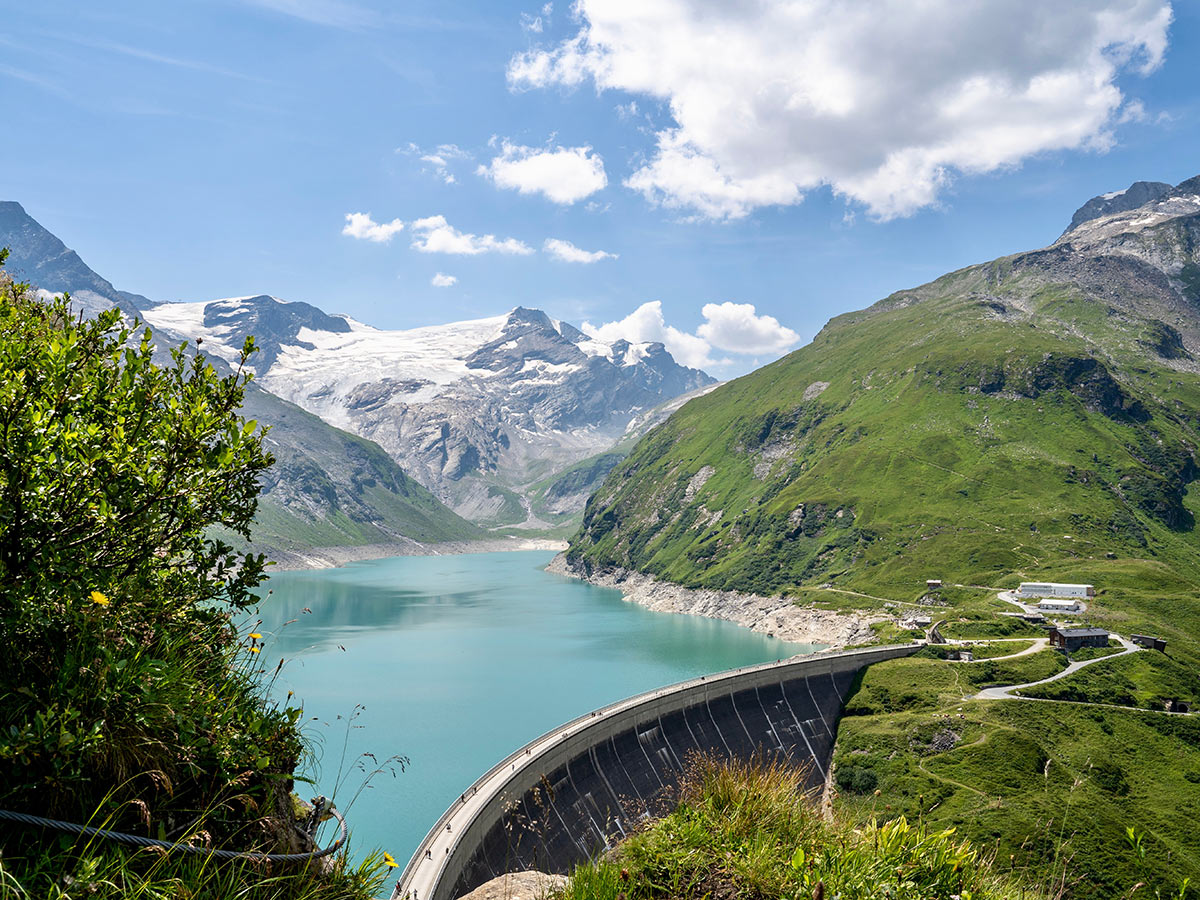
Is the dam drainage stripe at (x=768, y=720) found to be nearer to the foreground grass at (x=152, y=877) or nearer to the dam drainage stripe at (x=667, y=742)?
the dam drainage stripe at (x=667, y=742)

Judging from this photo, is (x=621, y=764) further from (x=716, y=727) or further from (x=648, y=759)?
(x=716, y=727)

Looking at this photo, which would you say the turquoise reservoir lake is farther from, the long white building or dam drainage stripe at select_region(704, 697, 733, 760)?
the long white building

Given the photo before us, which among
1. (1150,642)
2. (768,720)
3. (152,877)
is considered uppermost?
(152,877)

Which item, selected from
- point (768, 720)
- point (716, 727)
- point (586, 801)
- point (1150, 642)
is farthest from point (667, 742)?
point (1150, 642)

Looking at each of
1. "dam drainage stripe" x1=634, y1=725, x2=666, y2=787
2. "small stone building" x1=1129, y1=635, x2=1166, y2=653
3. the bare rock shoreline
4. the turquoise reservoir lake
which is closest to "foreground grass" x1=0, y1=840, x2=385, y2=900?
the turquoise reservoir lake

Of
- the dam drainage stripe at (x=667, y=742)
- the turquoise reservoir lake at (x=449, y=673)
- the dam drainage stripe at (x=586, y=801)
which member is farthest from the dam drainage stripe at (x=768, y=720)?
the dam drainage stripe at (x=586, y=801)
